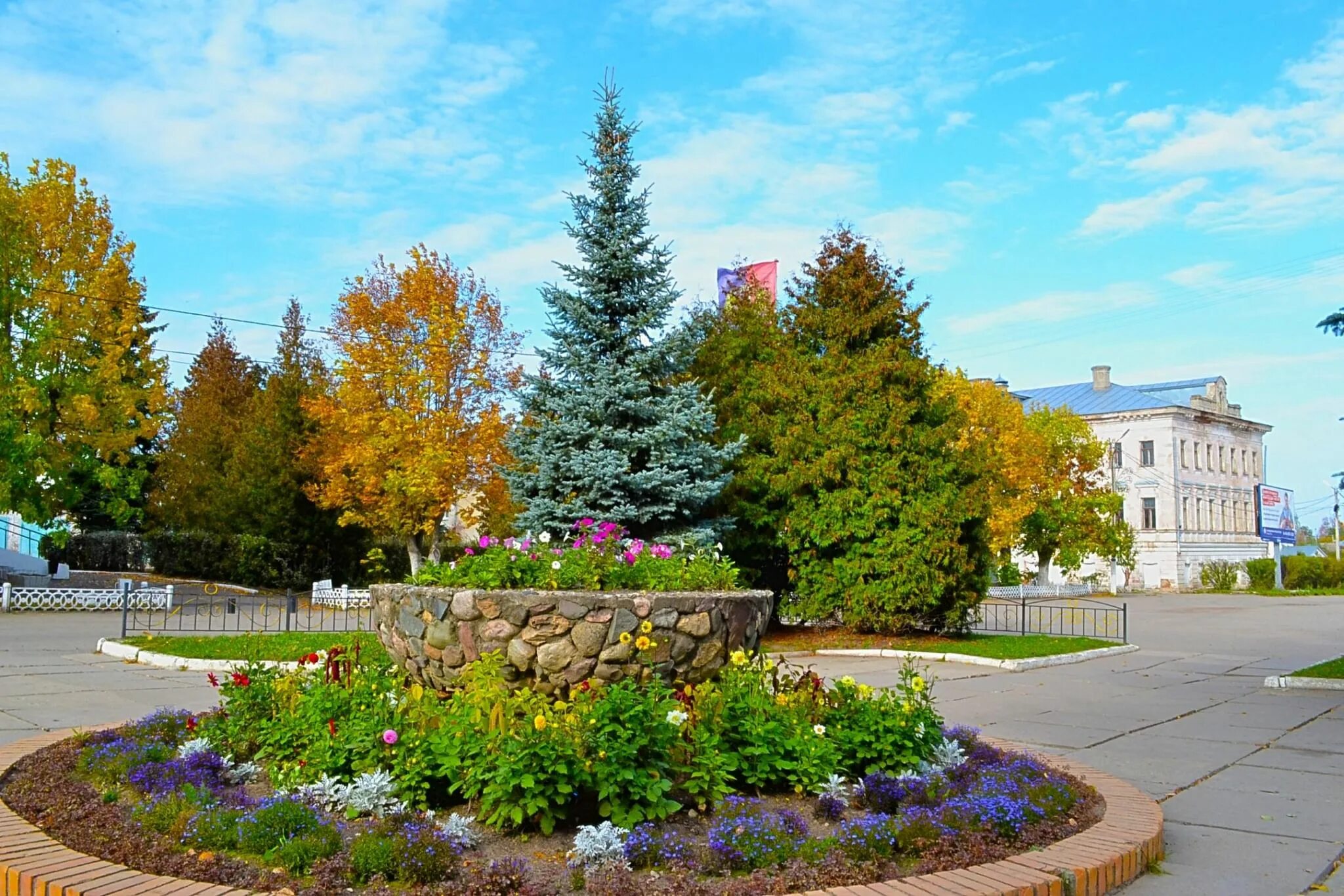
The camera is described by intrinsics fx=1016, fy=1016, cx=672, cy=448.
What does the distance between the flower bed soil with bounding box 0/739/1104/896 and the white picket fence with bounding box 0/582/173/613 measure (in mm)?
19715

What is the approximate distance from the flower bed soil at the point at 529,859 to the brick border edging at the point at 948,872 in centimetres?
7

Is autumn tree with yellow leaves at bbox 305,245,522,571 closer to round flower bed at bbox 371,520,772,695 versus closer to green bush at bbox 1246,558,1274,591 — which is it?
round flower bed at bbox 371,520,772,695

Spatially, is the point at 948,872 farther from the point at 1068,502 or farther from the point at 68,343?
the point at 1068,502

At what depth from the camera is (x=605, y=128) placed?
17.9 m

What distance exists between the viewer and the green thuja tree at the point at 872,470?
17953 millimetres

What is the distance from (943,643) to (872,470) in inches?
129

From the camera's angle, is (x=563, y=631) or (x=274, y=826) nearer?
(x=274, y=826)

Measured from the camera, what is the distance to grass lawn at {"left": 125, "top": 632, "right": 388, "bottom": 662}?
1334cm

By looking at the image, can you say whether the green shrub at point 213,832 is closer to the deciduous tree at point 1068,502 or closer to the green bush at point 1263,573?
the deciduous tree at point 1068,502

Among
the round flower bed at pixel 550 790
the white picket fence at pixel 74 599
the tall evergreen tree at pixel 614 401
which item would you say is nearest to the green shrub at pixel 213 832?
the round flower bed at pixel 550 790

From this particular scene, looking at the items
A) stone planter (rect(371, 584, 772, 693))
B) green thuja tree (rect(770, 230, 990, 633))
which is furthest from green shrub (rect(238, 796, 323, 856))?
green thuja tree (rect(770, 230, 990, 633))

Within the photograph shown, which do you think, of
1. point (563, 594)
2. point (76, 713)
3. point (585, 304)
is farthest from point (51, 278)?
point (563, 594)

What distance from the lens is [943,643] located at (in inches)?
707

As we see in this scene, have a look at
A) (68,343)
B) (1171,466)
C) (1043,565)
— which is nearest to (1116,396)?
(1171,466)
